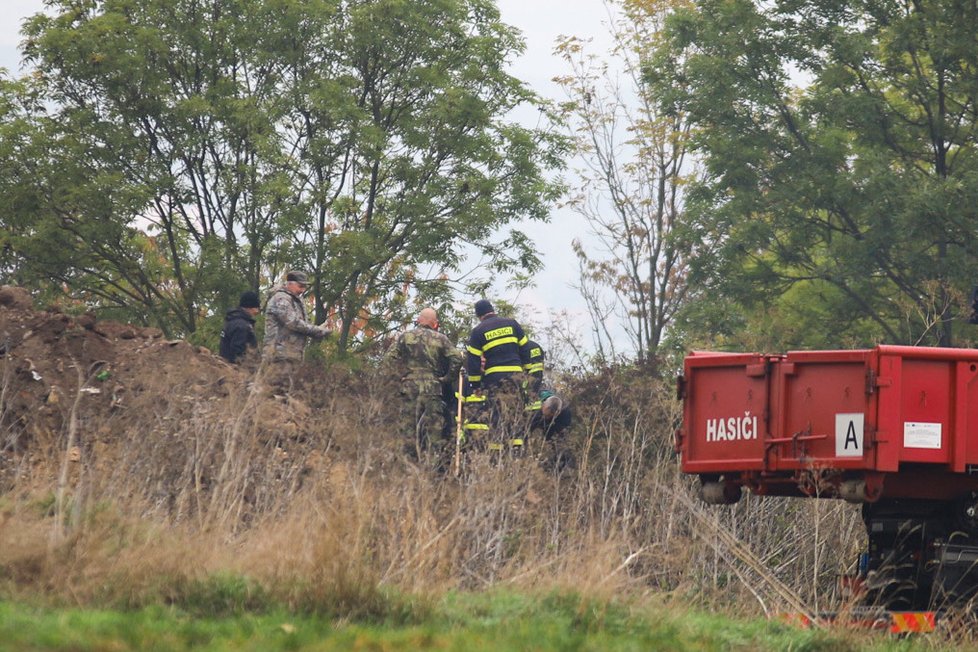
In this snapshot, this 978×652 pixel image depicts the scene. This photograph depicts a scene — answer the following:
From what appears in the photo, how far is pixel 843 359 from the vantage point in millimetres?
10359

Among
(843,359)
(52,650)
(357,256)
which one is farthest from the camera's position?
(357,256)

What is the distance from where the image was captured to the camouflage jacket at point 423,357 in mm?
15180

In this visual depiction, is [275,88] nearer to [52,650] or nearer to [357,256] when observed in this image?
[357,256]

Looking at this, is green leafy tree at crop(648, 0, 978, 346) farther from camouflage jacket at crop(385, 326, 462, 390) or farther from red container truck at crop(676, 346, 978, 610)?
red container truck at crop(676, 346, 978, 610)

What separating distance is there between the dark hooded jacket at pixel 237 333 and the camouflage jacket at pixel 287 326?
0.54 m

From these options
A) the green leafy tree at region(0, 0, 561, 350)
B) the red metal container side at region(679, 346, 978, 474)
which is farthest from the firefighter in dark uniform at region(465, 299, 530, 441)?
the green leafy tree at region(0, 0, 561, 350)

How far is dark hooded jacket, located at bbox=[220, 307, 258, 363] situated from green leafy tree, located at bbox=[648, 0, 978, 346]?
41.1 feet

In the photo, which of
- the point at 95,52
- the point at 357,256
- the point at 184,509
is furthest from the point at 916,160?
the point at 184,509

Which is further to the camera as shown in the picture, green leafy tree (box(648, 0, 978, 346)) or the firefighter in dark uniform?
green leafy tree (box(648, 0, 978, 346))

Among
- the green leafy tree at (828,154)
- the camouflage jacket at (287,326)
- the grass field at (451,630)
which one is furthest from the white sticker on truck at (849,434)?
the green leafy tree at (828,154)

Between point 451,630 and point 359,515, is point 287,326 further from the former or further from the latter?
point 451,630

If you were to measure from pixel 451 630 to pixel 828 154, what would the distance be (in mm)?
20615

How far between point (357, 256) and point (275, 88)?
3.64 m

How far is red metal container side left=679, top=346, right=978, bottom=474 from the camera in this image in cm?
1011
